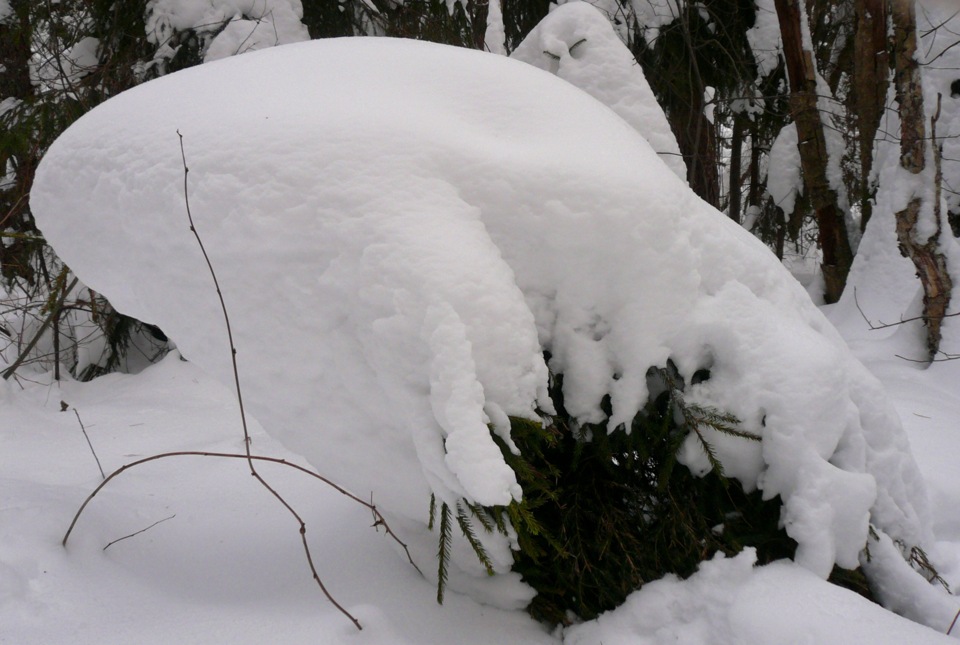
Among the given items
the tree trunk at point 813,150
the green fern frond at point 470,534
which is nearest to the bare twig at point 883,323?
the tree trunk at point 813,150

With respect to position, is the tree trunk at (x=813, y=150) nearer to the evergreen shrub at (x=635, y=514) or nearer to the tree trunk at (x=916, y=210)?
the tree trunk at (x=916, y=210)

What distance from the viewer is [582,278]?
171cm

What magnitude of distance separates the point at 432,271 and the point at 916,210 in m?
4.15

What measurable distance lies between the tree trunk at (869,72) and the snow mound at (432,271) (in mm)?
4264

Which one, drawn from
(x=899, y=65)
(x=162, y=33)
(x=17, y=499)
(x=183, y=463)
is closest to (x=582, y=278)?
(x=17, y=499)

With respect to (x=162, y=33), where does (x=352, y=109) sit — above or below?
below

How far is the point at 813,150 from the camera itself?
545cm

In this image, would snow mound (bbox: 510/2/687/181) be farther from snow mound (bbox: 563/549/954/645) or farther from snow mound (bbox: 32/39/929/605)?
snow mound (bbox: 563/549/954/645)

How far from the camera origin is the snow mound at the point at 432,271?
150 centimetres

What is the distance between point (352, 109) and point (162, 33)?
387 cm

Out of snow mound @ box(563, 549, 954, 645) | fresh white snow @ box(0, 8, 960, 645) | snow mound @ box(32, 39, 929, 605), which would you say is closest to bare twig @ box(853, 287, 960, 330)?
fresh white snow @ box(0, 8, 960, 645)

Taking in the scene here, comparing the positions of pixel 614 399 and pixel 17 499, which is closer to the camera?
pixel 614 399

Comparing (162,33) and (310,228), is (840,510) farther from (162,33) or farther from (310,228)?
(162,33)

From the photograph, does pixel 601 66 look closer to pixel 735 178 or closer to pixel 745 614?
pixel 745 614
